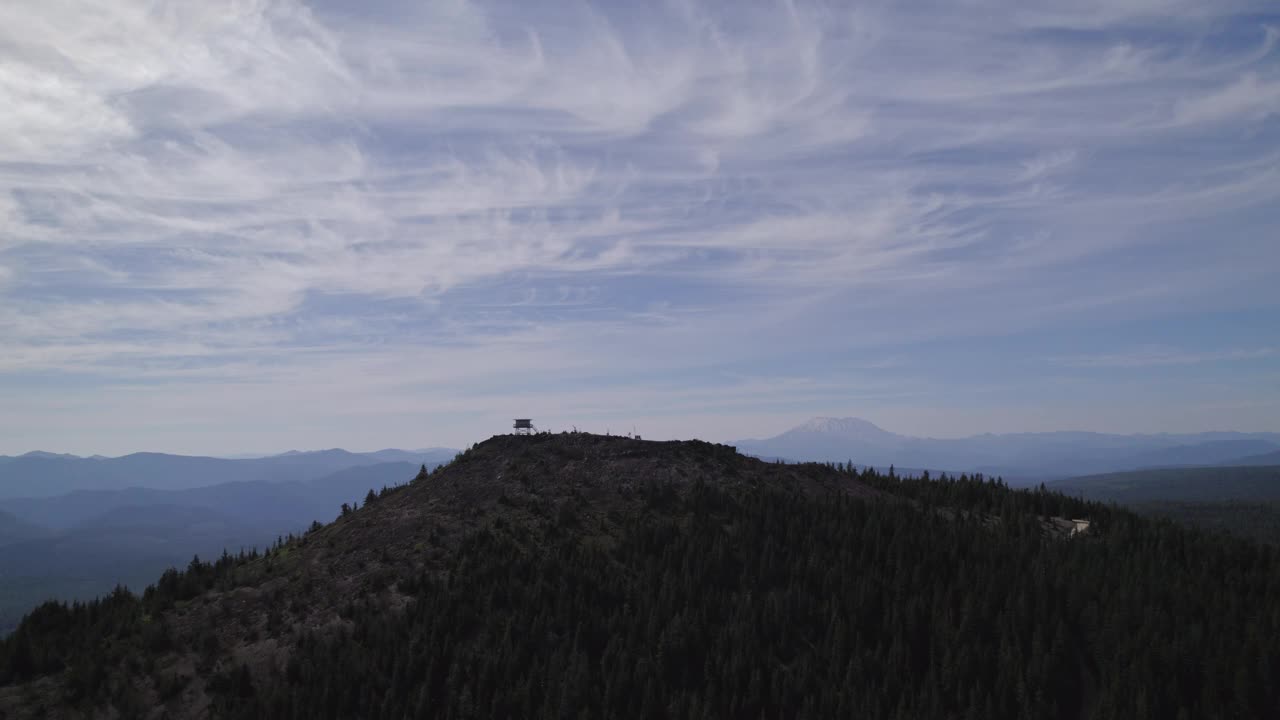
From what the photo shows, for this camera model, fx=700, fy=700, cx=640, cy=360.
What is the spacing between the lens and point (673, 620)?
29.6 metres

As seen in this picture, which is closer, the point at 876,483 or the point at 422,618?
the point at 422,618

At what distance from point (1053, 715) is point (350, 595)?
29695 millimetres

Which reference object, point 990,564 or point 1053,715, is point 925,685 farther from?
point 990,564

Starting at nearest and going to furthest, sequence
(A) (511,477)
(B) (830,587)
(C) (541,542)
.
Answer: (B) (830,587) < (C) (541,542) < (A) (511,477)

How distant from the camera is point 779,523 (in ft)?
128

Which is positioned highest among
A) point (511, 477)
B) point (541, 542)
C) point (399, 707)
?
point (511, 477)

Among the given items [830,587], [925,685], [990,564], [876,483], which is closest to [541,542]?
[830,587]

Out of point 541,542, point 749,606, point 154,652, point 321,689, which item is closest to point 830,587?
point 749,606

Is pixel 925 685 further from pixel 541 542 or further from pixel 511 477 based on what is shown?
pixel 511 477

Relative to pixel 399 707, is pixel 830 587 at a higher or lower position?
higher

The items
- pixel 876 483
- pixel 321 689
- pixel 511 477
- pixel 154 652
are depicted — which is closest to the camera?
pixel 321 689

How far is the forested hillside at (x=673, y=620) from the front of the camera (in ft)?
85.5

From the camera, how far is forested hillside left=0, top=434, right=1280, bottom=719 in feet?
85.5

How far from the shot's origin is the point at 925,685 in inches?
1012
